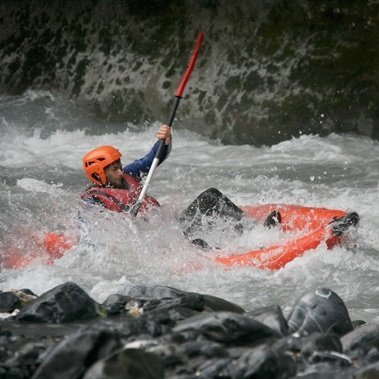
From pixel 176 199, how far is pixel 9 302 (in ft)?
15.4

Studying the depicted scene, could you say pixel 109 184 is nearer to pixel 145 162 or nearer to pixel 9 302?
pixel 145 162

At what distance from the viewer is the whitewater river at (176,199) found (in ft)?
25.0

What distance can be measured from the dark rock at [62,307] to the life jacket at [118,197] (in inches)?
106

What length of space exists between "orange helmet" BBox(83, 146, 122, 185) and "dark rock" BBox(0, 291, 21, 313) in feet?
8.17

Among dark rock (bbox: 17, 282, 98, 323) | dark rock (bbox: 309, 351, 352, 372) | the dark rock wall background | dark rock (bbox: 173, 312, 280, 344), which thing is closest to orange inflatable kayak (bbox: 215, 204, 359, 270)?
dark rock (bbox: 17, 282, 98, 323)

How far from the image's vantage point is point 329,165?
11.6 m

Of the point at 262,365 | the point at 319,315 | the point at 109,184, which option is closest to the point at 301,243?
the point at 109,184

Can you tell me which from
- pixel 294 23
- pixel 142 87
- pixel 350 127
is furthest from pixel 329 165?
pixel 142 87

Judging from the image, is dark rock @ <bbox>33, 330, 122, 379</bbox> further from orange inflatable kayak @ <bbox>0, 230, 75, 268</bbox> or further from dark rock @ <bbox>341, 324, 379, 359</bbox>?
orange inflatable kayak @ <bbox>0, 230, 75, 268</bbox>

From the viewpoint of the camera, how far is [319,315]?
5309mm

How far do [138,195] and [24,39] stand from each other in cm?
756

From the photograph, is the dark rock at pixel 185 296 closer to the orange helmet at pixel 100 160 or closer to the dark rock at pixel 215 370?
the dark rock at pixel 215 370

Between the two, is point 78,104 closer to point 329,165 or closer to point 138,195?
point 329,165

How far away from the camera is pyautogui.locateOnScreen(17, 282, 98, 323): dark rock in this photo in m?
5.39
